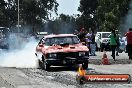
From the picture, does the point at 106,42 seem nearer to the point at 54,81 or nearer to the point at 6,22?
the point at 54,81

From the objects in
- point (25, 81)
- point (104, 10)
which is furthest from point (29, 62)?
point (104, 10)

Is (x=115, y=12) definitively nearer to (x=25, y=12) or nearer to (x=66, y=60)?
(x=25, y=12)

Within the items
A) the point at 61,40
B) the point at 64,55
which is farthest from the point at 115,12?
the point at 64,55

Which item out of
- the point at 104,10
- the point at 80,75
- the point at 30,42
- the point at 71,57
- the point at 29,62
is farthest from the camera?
the point at 104,10

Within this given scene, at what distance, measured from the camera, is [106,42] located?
149 ft

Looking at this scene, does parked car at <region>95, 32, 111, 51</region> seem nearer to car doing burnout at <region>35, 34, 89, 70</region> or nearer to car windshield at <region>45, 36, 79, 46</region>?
car windshield at <region>45, 36, 79, 46</region>

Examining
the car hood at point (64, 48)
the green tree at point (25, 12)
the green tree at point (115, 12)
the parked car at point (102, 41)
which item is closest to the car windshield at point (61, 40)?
the car hood at point (64, 48)

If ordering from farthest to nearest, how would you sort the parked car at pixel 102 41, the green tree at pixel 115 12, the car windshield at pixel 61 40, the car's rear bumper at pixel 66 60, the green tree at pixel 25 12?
the green tree at pixel 25 12, the green tree at pixel 115 12, the parked car at pixel 102 41, the car windshield at pixel 61 40, the car's rear bumper at pixel 66 60

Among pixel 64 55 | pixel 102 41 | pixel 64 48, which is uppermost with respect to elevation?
pixel 64 48

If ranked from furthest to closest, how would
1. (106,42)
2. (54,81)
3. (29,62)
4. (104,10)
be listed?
1. (104,10)
2. (106,42)
3. (29,62)
4. (54,81)

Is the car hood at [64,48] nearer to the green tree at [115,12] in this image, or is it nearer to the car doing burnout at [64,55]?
the car doing burnout at [64,55]

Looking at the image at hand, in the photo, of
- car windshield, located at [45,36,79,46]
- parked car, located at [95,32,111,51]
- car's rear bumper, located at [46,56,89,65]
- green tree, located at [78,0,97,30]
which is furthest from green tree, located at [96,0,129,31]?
car's rear bumper, located at [46,56,89,65]

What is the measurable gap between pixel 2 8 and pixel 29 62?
87087 mm

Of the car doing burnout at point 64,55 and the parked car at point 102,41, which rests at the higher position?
the car doing burnout at point 64,55
